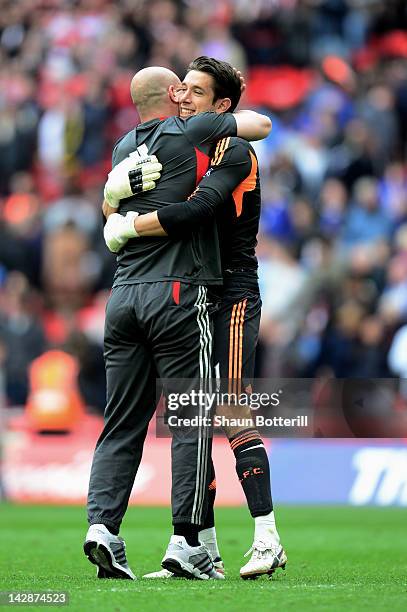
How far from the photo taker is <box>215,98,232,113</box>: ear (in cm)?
694

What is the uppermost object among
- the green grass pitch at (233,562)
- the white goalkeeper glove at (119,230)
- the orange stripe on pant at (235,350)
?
the white goalkeeper glove at (119,230)

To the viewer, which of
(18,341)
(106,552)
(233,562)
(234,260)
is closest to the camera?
(106,552)

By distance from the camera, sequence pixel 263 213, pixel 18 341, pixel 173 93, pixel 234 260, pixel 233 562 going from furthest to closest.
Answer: pixel 263 213 < pixel 18 341 < pixel 233 562 < pixel 234 260 < pixel 173 93

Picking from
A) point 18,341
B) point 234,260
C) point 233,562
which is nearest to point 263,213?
point 18,341

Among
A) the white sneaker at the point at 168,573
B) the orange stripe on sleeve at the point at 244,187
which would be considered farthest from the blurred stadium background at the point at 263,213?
the orange stripe on sleeve at the point at 244,187

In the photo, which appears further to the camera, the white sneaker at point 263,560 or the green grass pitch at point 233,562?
the white sneaker at point 263,560

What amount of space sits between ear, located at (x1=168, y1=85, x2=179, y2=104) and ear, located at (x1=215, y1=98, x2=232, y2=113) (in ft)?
0.84

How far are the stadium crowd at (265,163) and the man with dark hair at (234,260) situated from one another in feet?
24.3

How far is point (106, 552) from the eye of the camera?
6.38m

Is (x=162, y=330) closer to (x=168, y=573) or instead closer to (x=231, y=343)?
(x=231, y=343)

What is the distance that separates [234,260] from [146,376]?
0.77 meters

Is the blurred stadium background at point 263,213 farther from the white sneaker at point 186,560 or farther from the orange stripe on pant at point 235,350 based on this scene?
the white sneaker at point 186,560

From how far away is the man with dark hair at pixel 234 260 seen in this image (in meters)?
6.48

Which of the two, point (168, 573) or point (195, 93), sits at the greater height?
point (195, 93)
